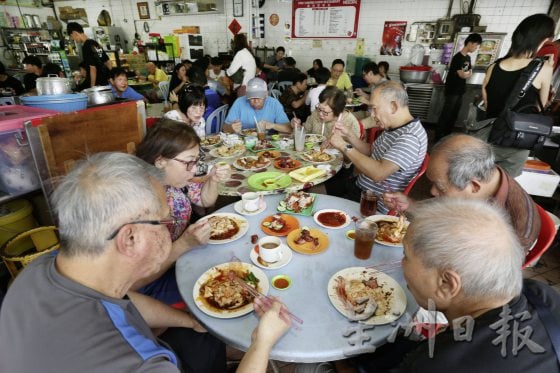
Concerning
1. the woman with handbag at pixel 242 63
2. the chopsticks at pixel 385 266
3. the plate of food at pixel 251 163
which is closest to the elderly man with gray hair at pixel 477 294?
the chopsticks at pixel 385 266

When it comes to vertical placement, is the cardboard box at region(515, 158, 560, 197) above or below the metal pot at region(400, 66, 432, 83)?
below

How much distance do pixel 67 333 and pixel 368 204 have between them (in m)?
1.60

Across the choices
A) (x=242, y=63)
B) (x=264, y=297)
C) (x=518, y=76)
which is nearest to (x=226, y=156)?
(x=264, y=297)

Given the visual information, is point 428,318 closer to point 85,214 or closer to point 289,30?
point 85,214

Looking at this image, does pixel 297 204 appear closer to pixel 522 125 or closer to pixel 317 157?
pixel 317 157

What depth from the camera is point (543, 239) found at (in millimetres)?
1483

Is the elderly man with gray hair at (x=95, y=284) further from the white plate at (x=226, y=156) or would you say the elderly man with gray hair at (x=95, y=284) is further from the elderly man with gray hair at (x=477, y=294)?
the white plate at (x=226, y=156)

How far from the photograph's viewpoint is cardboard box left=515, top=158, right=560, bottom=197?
343cm

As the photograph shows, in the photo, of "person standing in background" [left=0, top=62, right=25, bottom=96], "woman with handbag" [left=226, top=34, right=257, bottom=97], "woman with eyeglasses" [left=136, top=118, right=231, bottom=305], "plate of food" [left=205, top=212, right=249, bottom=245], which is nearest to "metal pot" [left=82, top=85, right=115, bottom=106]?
"woman with eyeglasses" [left=136, top=118, right=231, bottom=305]

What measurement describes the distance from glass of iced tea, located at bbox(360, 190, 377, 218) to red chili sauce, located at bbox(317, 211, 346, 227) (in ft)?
0.54

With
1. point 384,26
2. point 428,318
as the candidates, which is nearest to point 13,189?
point 428,318

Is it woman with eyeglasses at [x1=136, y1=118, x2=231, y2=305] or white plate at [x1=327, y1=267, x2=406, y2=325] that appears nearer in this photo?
white plate at [x1=327, y1=267, x2=406, y2=325]

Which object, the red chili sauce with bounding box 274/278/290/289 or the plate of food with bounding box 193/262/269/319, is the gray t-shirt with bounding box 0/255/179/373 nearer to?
the plate of food with bounding box 193/262/269/319

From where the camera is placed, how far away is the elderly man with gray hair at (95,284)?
0.76m
